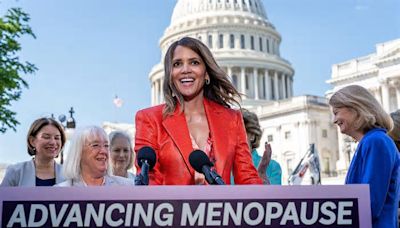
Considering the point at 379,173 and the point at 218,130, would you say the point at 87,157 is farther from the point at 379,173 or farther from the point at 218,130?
the point at 379,173

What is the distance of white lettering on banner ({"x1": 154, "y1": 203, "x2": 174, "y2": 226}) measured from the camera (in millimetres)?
1945

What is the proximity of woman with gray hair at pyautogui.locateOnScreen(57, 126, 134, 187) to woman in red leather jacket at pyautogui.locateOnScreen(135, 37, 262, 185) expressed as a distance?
1300mm

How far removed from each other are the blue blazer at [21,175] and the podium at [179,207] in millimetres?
3679

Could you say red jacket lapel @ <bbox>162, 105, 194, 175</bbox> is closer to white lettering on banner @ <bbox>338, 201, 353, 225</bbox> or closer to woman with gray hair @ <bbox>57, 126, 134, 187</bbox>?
white lettering on banner @ <bbox>338, 201, 353, 225</bbox>

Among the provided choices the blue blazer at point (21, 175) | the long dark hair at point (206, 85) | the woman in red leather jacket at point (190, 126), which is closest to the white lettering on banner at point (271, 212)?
the woman in red leather jacket at point (190, 126)

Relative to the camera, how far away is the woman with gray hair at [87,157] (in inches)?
174

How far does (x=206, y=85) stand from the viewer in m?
3.40

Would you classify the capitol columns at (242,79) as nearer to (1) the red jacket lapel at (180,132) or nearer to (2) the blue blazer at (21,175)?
(2) the blue blazer at (21,175)

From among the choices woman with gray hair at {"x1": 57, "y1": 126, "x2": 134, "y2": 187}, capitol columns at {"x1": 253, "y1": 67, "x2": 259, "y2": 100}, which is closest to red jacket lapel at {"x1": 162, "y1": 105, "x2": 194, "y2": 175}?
woman with gray hair at {"x1": 57, "y1": 126, "x2": 134, "y2": 187}

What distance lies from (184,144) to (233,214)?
1122mm

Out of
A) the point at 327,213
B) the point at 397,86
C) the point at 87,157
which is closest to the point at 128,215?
the point at 327,213

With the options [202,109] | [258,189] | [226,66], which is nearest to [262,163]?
[202,109]

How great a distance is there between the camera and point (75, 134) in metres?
4.43

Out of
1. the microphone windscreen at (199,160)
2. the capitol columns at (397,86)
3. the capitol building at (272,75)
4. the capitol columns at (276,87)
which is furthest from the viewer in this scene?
the capitol columns at (276,87)
